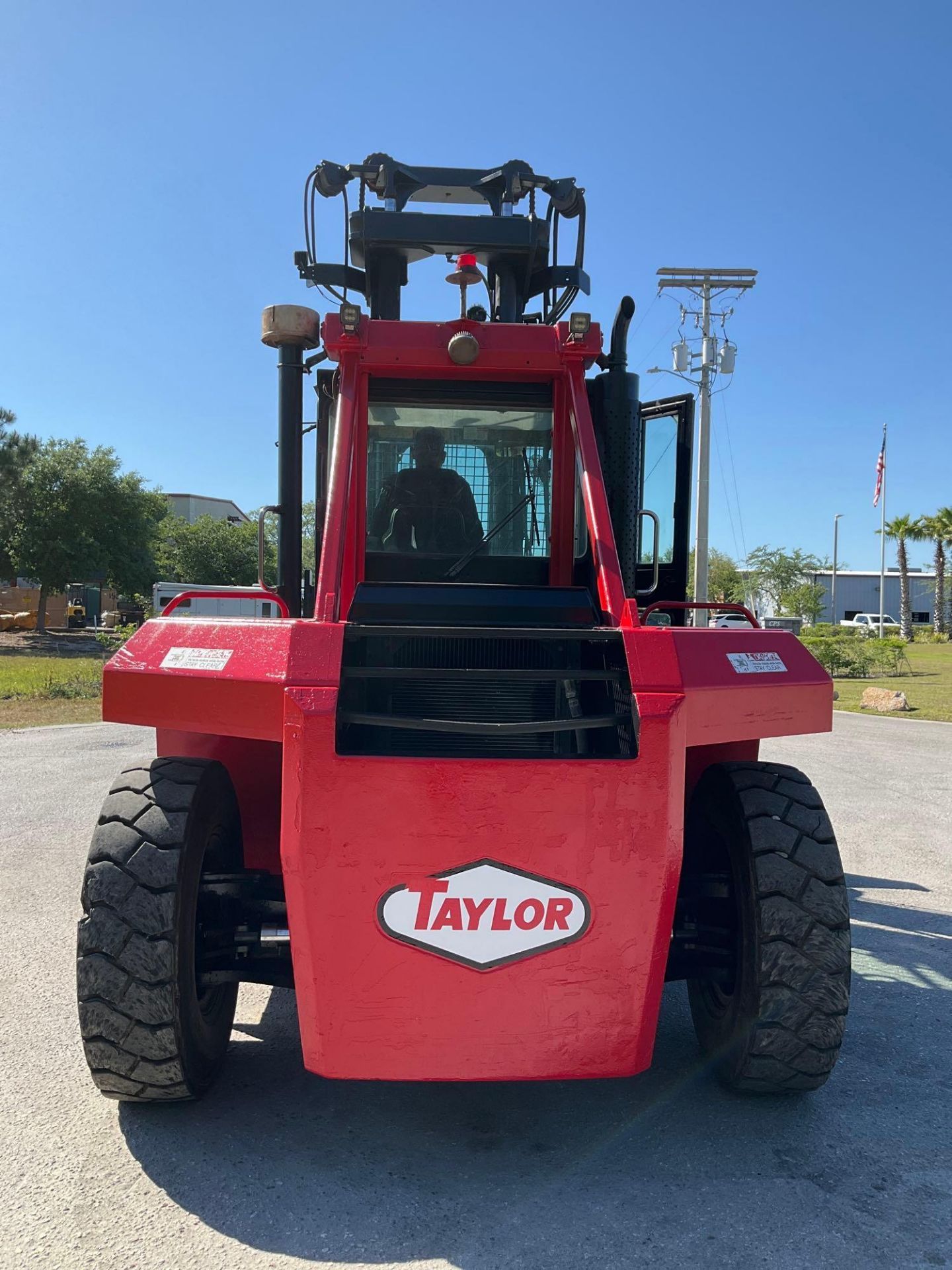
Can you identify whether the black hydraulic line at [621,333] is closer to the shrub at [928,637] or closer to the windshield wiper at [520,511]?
the windshield wiper at [520,511]

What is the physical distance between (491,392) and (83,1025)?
2.55 m

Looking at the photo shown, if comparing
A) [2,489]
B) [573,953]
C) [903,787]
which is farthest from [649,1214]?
[2,489]

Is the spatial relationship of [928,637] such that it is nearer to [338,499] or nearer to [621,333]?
[621,333]

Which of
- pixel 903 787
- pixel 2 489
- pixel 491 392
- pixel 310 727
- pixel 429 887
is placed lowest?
pixel 903 787

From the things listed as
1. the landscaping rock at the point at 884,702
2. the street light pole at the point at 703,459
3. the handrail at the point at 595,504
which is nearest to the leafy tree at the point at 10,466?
the street light pole at the point at 703,459

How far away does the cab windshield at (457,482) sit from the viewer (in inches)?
148

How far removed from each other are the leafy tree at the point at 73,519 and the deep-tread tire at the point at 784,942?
37554 millimetres

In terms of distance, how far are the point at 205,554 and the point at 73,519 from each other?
10075 millimetres

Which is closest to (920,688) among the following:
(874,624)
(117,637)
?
(117,637)

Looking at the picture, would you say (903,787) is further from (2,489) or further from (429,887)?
(2,489)

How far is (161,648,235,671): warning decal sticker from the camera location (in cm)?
283

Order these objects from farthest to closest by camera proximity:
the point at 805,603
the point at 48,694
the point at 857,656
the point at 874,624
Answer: the point at 874,624, the point at 805,603, the point at 857,656, the point at 48,694

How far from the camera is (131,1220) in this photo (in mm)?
2553

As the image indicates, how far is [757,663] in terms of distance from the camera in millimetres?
2965
